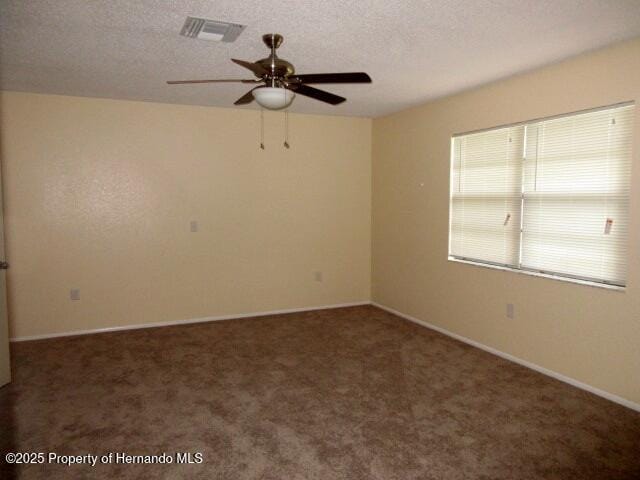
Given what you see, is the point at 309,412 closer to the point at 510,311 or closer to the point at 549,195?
the point at 510,311

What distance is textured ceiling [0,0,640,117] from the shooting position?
Result: 2387 mm

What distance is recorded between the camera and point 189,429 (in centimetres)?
271

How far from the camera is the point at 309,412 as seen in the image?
2920 mm

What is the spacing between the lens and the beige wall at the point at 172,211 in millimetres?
4402

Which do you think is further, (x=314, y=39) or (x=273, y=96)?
(x=314, y=39)

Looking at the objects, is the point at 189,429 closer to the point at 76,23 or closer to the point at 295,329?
the point at 295,329

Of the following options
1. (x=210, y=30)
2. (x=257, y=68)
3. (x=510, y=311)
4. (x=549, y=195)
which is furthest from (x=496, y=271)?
(x=210, y=30)

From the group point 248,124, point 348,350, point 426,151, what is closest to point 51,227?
point 248,124

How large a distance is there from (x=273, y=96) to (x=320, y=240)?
3373mm

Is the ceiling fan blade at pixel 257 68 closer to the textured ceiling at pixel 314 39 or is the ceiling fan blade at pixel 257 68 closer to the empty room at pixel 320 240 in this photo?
the empty room at pixel 320 240

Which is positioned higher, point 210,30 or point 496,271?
point 210,30

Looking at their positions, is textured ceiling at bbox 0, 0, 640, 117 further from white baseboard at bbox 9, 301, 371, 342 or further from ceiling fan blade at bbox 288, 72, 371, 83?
white baseboard at bbox 9, 301, 371, 342

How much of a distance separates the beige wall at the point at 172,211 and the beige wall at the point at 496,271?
548mm

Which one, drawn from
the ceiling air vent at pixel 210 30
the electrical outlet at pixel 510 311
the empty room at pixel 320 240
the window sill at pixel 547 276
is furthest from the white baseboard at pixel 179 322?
the ceiling air vent at pixel 210 30
